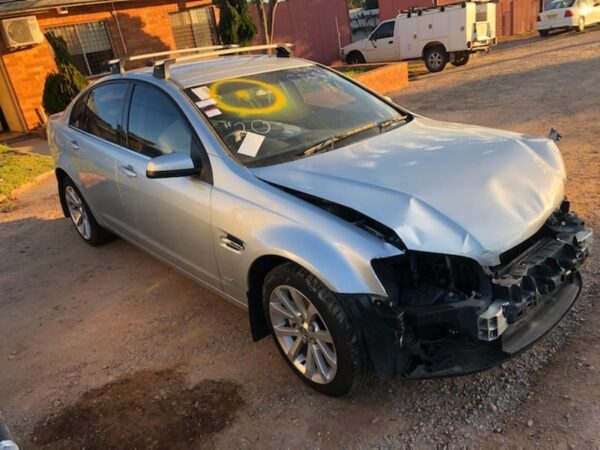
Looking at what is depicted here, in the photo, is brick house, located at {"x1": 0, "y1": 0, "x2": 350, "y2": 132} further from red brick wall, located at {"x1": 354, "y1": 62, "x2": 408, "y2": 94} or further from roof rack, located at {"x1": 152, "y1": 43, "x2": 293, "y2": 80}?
roof rack, located at {"x1": 152, "y1": 43, "x2": 293, "y2": 80}

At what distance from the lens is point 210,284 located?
3.49 meters

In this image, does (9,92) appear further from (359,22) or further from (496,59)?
(359,22)

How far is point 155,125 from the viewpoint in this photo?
12.3 ft

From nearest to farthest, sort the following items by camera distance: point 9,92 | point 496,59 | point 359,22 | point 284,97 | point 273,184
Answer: point 273,184 < point 284,97 < point 9,92 < point 496,59 < point 359,22

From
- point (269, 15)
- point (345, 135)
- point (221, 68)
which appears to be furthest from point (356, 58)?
point (345, 135)

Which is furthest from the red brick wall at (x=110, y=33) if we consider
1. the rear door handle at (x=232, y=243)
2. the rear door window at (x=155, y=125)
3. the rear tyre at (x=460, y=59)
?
the rear door handle at (x=232, y=243)

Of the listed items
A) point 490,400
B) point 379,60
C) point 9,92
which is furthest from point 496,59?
point 490,400

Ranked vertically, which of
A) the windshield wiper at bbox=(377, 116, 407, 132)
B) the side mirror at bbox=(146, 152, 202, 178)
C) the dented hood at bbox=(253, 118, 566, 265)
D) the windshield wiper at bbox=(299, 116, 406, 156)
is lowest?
the dented hood at bbox=(253, 118, 566, 265)

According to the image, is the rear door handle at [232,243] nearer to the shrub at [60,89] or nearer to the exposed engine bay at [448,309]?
the exposed engine bay at [448,309]

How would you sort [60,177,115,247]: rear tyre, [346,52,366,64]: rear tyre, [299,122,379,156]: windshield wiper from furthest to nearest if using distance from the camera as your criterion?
[346,52,366,64]: rear tyre
[60,177,115,247]: rear tyre
[299,122,379,156]: windshield wiper

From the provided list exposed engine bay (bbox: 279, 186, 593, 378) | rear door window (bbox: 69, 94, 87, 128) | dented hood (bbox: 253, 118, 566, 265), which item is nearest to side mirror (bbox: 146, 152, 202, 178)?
dented hood (bbox: 253, 118, 566, 265)

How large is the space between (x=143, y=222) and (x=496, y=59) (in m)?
16.3

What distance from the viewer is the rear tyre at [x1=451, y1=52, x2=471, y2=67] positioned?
53.3ft

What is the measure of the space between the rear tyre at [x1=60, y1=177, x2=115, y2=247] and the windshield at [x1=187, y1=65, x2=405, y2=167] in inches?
87.1
